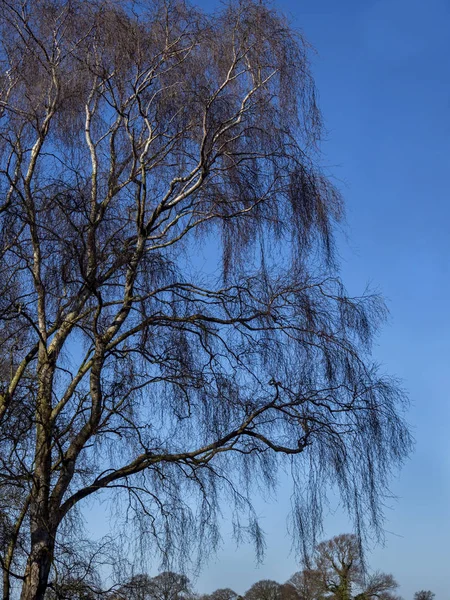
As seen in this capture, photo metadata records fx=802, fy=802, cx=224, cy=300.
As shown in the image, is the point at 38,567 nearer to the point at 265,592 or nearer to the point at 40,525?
the point at 40,525

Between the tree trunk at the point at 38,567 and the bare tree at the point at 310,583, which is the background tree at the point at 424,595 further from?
the tree trunk at the point at 38,567

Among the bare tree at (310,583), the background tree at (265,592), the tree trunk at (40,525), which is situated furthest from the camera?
the background tree at (265,592)

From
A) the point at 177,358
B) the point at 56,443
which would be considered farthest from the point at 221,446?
the point at 56,443

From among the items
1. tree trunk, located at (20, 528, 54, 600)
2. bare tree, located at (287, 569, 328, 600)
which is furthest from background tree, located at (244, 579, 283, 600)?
tree trunk, located at (20, 528, 54, 600)

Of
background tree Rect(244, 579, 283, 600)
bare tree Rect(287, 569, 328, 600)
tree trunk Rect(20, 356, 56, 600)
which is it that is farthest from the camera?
background tree Rect(244, 579, 283, 600)

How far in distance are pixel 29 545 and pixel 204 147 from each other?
13.2 feet

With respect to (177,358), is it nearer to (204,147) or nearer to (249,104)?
(204,147)

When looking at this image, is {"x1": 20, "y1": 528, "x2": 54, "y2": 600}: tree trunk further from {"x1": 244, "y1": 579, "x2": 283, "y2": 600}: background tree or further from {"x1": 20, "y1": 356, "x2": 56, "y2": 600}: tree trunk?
{"x1": 244, "y1": 579, "x2": 283, "y2": 600}: background tree

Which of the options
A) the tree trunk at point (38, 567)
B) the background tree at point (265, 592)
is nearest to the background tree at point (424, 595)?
the background tree at point (265, 592)

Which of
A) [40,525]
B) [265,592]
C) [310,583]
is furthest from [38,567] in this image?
[265,592]

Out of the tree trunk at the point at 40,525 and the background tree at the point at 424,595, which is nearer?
the tree trunk at the point at 40,525

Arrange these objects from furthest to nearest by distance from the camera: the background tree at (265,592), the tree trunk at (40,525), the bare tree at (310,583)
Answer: the background tree at (265,592) < the bare tree at (310,583) < the tree trunk at (40,525)

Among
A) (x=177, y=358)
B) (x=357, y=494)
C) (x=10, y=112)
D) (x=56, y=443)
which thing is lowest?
(x=357, y=494)

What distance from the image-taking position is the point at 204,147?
7.87 metres
